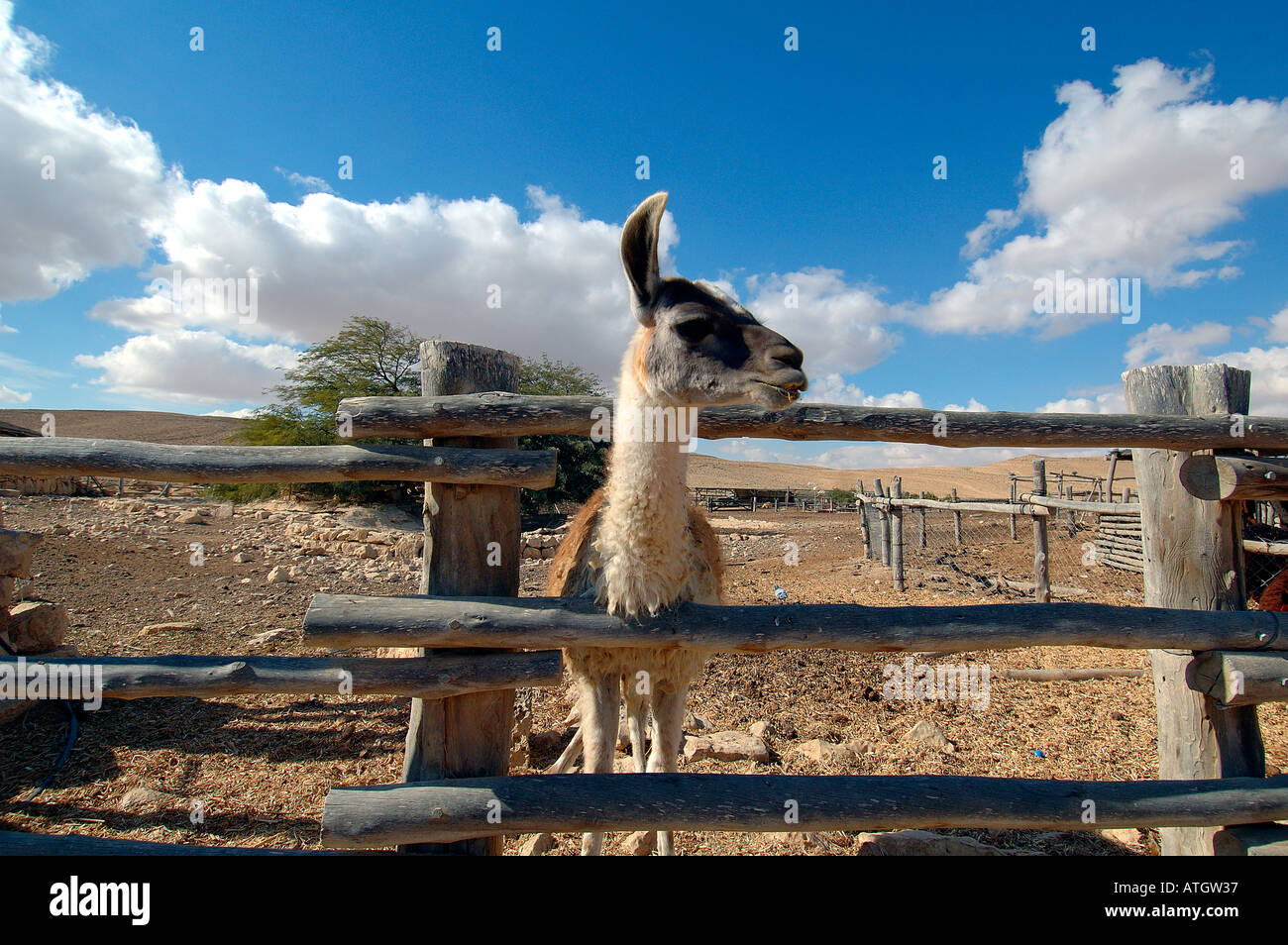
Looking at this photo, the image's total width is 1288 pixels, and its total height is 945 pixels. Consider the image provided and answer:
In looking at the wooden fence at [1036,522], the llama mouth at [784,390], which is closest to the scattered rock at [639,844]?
the llama mouth at [784,390]

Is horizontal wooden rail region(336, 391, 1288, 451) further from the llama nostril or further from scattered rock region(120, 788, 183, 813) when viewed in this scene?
scattered rock region(120, 788, 183, 813)

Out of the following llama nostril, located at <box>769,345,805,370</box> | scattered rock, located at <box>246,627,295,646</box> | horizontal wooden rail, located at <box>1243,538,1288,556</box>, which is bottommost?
scattered rock, located at <box>246,627,295,646</box>

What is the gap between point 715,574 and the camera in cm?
409

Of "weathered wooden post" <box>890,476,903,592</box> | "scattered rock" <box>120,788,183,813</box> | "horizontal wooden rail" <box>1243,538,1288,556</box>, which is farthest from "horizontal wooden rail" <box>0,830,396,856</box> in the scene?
"weathered wooden post" <box>890,476,903,592</box>

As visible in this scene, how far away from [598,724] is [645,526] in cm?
139

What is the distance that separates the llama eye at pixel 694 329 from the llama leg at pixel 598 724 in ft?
6.62

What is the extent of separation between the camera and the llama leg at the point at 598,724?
3381 mm

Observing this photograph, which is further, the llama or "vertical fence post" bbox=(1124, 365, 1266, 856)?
"vertical fence post" bbox=(1124, 365, 1266, 856)

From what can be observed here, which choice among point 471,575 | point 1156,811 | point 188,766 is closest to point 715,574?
point 471,575

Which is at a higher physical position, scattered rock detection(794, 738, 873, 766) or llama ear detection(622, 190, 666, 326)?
llama ear detection(622, 190, 666, 326)

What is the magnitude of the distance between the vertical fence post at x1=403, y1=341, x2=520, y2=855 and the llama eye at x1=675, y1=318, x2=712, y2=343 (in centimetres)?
94

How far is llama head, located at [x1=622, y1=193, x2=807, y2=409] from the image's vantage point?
2543 mm

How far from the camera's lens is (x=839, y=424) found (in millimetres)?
2803
